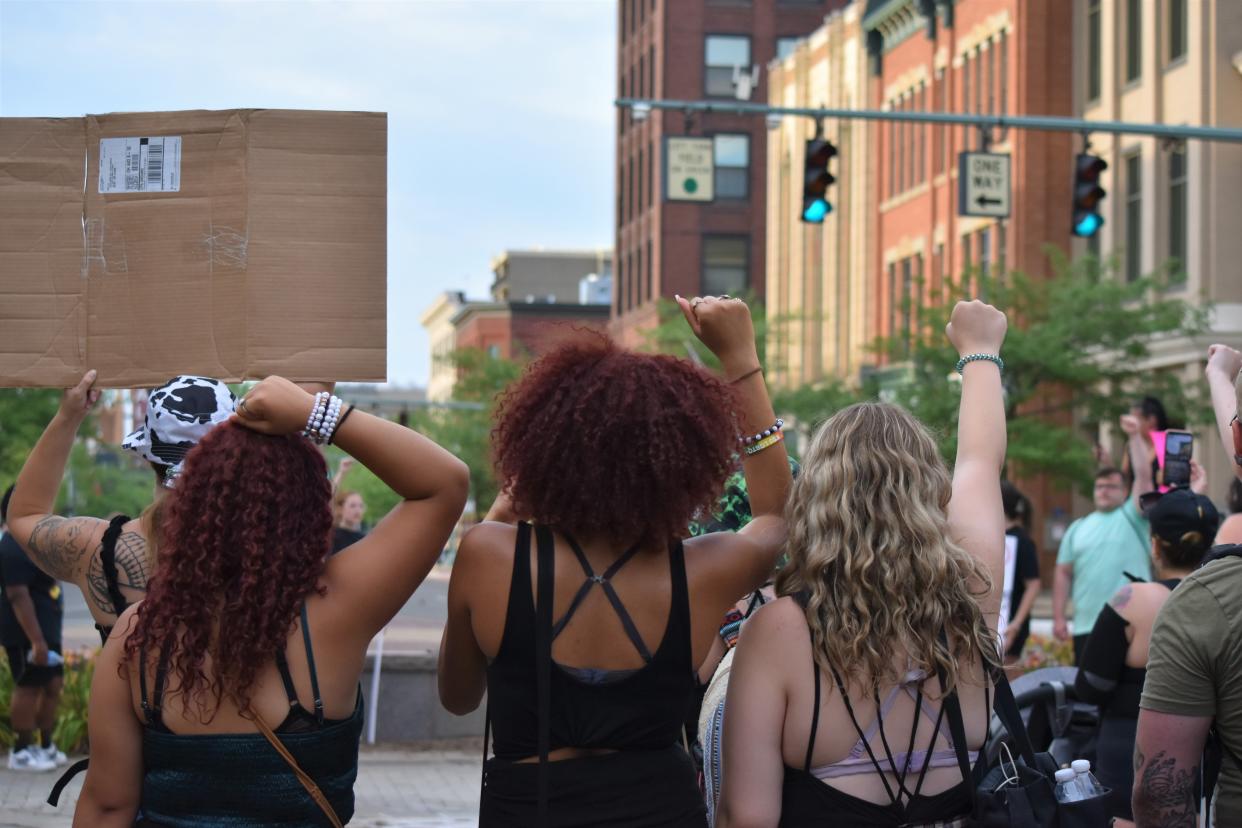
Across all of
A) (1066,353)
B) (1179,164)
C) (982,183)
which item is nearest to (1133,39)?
(1179,164)

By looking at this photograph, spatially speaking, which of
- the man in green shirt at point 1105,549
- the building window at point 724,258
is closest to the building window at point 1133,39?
the man in green shirt at point 1105,549

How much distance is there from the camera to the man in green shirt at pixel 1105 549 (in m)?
9.86

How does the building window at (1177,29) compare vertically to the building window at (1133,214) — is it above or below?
above

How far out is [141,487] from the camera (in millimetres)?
54844

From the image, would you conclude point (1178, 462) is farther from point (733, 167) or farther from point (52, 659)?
point (733, 167)

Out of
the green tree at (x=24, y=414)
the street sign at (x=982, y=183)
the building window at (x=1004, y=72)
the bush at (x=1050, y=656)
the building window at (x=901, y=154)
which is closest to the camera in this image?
the bush at (x=1050, y=656)

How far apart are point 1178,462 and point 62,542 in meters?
4.44

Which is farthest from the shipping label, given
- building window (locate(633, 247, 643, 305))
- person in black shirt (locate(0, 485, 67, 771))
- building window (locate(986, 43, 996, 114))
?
building window (locate(633, 247, 643, 305))

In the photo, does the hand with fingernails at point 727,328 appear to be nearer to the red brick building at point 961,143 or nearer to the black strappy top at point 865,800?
the black strappy top at point 865,800

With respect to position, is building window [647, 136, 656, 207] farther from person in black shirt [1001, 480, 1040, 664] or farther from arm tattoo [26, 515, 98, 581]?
arm tattoo [26, 515, 98, 581]

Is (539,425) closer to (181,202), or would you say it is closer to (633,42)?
(181,202)

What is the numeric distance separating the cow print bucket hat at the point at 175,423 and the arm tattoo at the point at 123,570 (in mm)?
195

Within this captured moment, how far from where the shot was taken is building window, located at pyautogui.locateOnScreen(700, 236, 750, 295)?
6238cm

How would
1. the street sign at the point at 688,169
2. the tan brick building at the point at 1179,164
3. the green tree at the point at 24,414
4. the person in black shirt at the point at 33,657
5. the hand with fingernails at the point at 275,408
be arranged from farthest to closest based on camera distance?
the green tree at the point at 24,414 → the tan brick building at the point at 1179,164 → the street sign at the point at 688,169 → the person in black shirt at the point at 33,657 → the hand with fingernails at the point at 275,408
